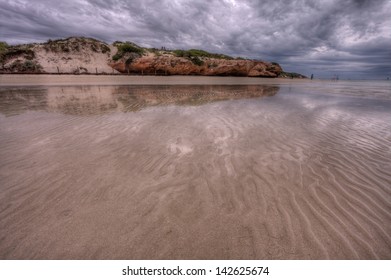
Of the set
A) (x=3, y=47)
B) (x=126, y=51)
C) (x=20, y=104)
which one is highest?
(x=126, y=51)

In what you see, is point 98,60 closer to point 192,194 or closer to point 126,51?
point 126,51

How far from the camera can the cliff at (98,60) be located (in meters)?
28.3

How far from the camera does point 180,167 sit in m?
3.36

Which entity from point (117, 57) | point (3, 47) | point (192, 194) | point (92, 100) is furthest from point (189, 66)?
point (192, 194)

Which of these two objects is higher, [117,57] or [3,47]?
[3,47]

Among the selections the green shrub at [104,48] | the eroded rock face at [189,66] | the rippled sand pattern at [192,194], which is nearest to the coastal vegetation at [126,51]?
the eroded rock face at [189,66]

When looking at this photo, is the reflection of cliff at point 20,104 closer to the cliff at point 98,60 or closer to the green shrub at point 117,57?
the cliff at point 98,60

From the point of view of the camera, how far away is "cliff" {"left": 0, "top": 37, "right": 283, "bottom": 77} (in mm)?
28344

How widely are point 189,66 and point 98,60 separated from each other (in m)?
15.9

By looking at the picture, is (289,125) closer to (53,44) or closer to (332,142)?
(332,142)

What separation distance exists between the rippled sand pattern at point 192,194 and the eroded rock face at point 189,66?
2881 centimetres

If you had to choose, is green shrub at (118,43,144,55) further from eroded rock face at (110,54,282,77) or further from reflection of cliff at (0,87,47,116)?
reflection of cliff at (0,87,47,116)

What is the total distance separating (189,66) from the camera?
32.9 m

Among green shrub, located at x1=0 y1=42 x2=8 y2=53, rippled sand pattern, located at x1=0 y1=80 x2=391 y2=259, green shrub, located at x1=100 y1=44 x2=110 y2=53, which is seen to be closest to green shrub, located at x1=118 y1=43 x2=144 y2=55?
green shrub, located at x1=100 y1=44 x2=110 y2=53
